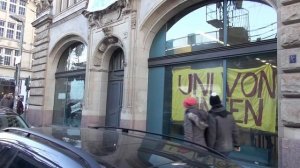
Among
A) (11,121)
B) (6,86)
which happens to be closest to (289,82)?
(11,121)

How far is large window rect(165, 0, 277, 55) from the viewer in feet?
29.6

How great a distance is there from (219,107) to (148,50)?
5.86 m

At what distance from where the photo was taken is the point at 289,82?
718cm

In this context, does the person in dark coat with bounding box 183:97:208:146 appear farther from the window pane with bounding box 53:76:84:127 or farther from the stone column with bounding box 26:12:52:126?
the stone column with bounding box 26:12:52:126

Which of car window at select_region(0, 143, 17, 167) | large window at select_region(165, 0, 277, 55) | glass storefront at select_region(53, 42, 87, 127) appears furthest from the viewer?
glass storefront at select_region(53, 42, 87, 127)

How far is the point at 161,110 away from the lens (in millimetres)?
11750

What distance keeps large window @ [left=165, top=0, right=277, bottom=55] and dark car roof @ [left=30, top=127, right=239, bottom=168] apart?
6.46 m

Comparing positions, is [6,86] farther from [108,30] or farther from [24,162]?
[24,162]

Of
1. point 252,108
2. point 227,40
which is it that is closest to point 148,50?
point 227,40

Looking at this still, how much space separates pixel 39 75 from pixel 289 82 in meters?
15.0

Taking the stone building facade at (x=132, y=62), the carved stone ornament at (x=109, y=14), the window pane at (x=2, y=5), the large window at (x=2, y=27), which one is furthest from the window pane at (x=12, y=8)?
the carved stone ornament at (x=109, y=14)

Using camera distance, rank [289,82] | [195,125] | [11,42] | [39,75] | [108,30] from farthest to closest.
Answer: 1. [11,42]
2. [39,75]
3. [108,30]
4. [289,82]
5. [195,125]

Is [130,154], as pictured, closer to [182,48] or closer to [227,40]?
[227,40]

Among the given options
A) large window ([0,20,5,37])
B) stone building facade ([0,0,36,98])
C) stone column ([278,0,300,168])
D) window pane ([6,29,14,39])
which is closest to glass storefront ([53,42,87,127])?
stone column ([278,0,300,168])
